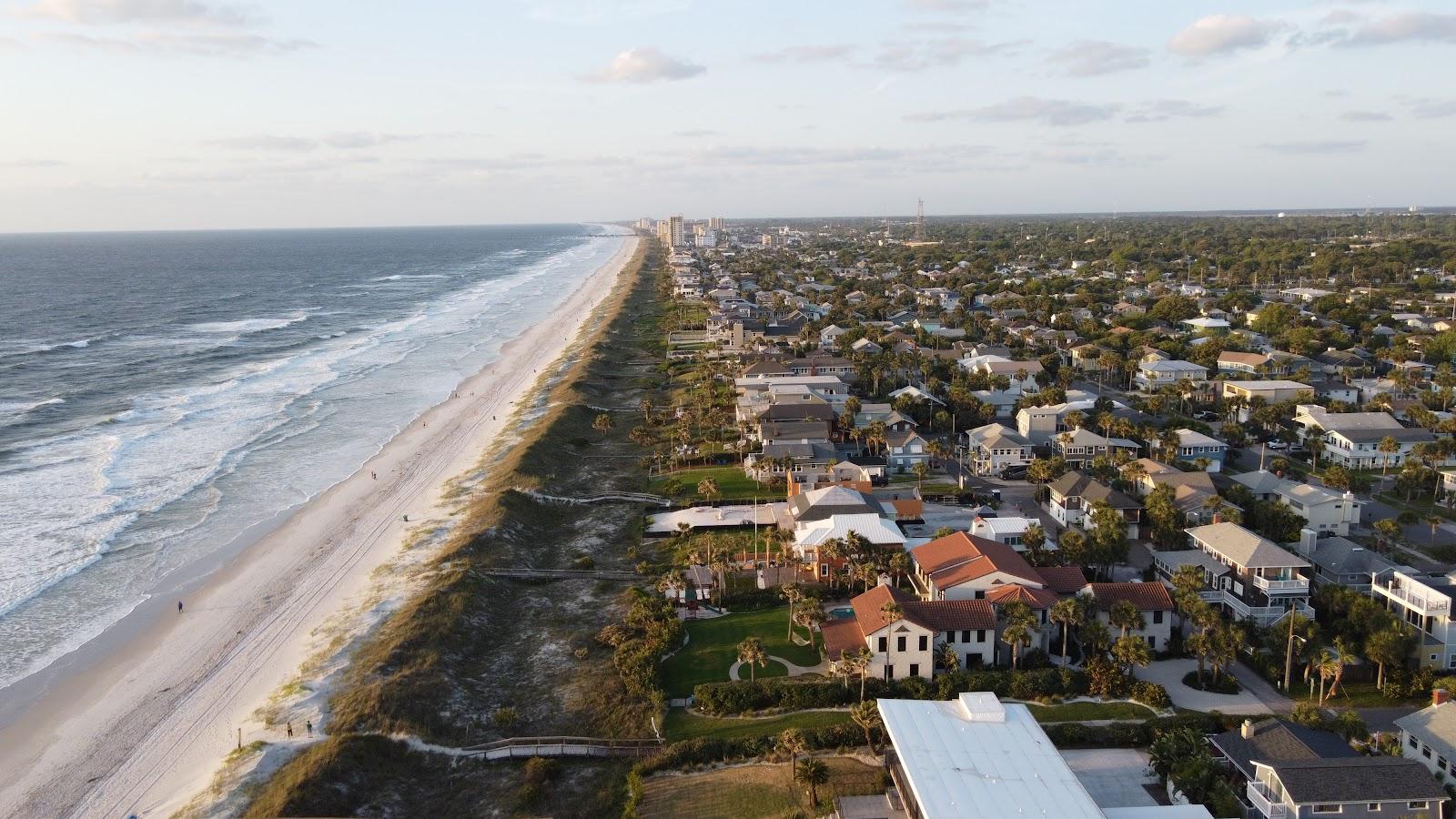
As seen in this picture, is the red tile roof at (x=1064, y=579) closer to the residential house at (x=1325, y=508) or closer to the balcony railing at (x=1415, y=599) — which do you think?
the balcony railing at (x=1415, y=599)

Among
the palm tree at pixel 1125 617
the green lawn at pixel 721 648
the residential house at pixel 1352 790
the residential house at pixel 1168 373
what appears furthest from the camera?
the residential house at pixel 1168 373

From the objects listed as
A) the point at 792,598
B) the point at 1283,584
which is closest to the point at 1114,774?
the point at 792,598

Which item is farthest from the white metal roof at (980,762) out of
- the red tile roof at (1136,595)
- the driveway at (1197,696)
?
the red tile roof at (1136,595)

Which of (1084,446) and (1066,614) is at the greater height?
(1084,446)

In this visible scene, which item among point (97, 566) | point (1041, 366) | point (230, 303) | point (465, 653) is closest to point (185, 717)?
point (465, 653)

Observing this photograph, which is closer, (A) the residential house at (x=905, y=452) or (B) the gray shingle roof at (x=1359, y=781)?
(B) the gray shingle roof at (x=1359, y=781)

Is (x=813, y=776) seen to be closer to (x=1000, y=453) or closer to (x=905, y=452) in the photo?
(x=905, y=452)

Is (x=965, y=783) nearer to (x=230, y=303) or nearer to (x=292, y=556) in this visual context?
(x=292, y=556)
